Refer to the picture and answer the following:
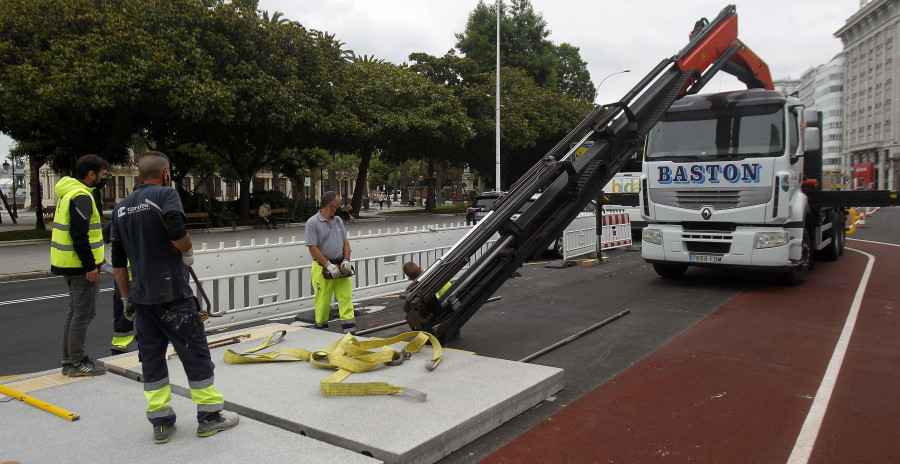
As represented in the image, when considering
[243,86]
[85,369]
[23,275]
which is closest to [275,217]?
[243,86]

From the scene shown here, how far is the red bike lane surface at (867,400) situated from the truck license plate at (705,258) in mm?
2107

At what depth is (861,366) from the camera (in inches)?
237

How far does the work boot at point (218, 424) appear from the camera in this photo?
4.02 meters

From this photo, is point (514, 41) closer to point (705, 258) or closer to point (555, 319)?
point (705, 258)

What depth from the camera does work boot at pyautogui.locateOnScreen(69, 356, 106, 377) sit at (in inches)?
212

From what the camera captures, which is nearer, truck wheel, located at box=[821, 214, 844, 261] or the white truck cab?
the white truck cab

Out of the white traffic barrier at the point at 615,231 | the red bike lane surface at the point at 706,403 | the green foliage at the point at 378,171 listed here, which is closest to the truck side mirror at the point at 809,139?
the red bike lane surface at the point at 706,403

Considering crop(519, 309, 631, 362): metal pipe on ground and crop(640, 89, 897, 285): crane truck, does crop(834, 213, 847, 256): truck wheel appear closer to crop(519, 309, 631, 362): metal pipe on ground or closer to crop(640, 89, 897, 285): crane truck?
crop(640, 89, 897, 285): crane truck

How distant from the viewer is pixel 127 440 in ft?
13.0

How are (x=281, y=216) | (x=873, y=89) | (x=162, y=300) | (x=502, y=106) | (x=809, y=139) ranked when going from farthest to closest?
(x=873, y=89) → (x=502, y=106) → (x=281, y=216) → (x=809, y=139) → (x=162, y=300)

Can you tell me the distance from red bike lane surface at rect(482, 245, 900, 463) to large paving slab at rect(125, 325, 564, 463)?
0.96 ft

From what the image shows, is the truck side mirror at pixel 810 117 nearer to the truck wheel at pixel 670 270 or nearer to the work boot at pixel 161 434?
the truck wheel at pixel 670 270

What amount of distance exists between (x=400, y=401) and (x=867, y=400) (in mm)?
3821

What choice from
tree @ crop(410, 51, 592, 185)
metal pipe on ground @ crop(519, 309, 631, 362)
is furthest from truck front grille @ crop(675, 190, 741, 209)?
tree @ crop(410, 51, 592, 185)
